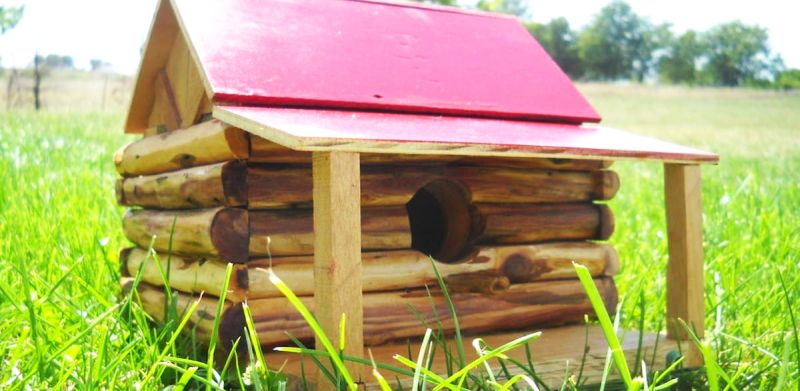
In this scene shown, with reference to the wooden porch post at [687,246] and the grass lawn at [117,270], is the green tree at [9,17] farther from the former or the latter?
the wooden porch post at [687,246]

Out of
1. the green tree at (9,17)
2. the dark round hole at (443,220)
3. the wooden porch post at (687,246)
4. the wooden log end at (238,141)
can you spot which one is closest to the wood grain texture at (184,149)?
the wooden log end at (238,141)

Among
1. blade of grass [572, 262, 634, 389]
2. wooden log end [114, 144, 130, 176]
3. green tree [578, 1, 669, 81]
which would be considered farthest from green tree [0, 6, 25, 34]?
green tree [578, 1, 669, 81]

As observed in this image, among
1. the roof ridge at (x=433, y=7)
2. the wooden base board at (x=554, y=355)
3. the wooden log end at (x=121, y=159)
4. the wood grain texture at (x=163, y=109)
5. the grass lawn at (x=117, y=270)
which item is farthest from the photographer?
the wooden log end at (x=121, y=159)

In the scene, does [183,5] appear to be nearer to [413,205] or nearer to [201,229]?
[201,229]

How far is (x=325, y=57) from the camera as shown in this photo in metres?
3.36

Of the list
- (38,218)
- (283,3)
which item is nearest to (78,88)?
(38,218)

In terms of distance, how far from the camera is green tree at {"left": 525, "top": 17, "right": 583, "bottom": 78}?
198 ft

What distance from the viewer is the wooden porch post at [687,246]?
335 cm

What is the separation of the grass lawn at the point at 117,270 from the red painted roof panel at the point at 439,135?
584 millimetres

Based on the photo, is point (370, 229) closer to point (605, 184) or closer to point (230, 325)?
point (230, 325)

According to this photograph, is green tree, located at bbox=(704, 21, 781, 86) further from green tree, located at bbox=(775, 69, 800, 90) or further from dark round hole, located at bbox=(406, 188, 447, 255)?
dark round hole, located at bbox=(406, 188, 447, 255)

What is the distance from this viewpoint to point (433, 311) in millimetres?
3363

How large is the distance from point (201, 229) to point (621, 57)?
180ft

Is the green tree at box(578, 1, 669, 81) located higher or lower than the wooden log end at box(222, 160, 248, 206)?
higher
